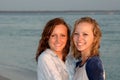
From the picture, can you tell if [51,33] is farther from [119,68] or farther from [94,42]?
[119,68]

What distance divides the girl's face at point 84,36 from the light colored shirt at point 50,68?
22 cm

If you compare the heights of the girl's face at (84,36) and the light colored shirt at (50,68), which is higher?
the girl's face at (84,36)

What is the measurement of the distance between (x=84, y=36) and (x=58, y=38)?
0.27 m

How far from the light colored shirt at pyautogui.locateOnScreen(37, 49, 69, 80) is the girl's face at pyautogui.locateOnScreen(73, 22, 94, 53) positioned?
0.73 feet

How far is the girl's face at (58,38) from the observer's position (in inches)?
109

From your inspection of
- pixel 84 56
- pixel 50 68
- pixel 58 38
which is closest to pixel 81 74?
pixel 84 56

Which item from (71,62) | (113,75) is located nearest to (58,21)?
(71,62)

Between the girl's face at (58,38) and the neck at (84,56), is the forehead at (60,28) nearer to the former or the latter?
the girl's face at (58,38)

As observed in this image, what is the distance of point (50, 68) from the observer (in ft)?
8.80

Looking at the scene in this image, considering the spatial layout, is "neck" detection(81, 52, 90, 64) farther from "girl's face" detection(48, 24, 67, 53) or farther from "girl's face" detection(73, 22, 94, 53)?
"girl's face" detection(48, 24, 67, 53)

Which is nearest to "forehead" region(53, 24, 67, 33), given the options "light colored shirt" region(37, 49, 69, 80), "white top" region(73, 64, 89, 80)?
"light colored shirt" region(37, 49, 69, 80)

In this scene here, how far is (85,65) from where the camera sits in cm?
245

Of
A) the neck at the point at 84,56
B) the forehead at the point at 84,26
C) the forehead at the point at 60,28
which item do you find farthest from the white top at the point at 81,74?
the forehead at the point at 60,28

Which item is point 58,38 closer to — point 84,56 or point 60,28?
point 60,28
